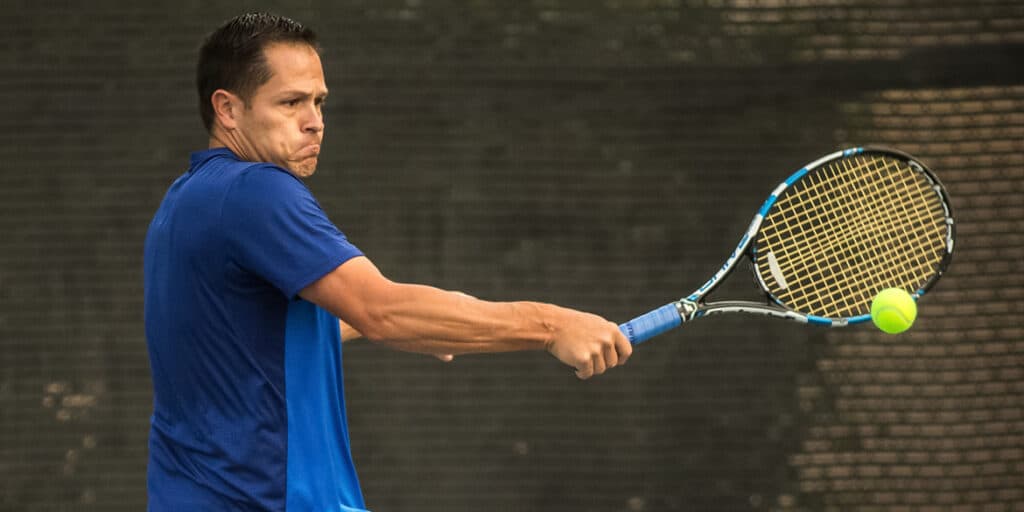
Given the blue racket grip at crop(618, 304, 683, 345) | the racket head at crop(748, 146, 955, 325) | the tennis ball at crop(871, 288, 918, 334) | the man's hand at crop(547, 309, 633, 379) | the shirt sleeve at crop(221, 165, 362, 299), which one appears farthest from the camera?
the racket head at crop(748, 146, 955, 325)

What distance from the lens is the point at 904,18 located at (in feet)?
12.2

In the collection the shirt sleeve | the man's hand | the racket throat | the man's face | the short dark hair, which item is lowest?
the man's hand

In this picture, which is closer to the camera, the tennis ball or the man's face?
the man's face

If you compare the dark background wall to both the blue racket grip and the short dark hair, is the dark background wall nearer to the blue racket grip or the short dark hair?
the blue racket grip

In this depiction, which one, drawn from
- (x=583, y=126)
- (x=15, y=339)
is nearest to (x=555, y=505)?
(x=583, y=126)

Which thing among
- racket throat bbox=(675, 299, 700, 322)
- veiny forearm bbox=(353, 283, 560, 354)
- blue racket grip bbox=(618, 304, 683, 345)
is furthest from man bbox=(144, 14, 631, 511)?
racket throat bbox=(675, 299, 700, 322)

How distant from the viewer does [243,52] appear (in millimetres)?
1636

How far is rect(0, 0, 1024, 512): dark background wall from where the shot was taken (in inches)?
144

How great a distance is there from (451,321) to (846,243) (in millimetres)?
1467

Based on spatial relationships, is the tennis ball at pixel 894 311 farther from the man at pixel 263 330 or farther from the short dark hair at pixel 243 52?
the short dark hair at pixel 243 52

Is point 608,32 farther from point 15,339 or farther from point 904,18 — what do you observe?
point 15,339

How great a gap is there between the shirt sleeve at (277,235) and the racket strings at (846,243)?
1097 mm

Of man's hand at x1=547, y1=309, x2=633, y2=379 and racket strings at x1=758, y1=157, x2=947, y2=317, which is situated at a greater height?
racket strings at x1=758, y1=157, x2=947, y2=317

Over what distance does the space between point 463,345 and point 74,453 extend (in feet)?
8.52
